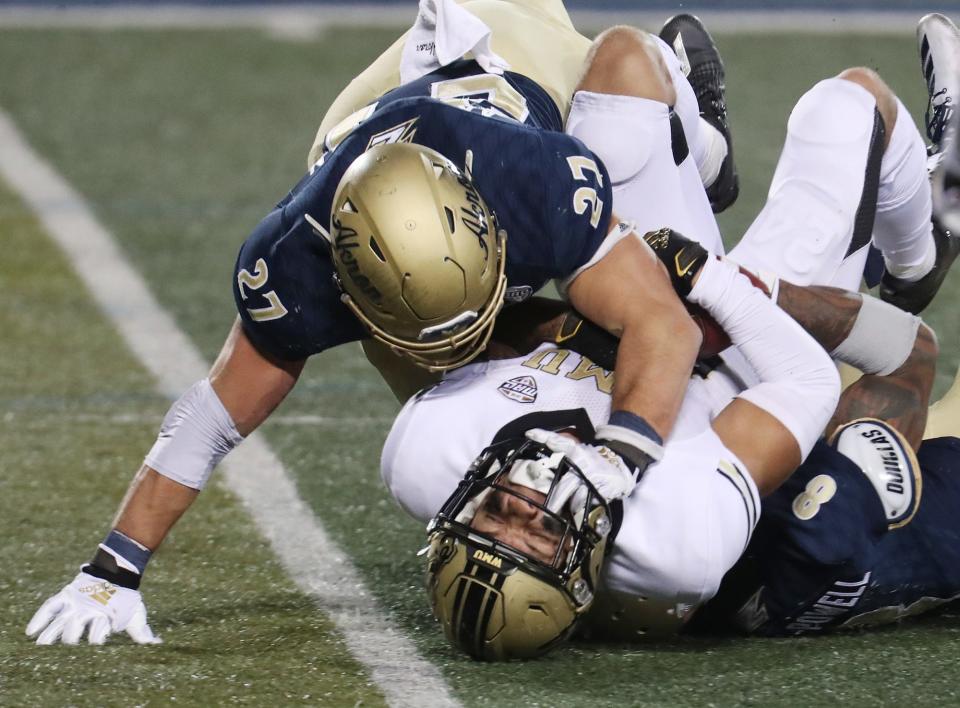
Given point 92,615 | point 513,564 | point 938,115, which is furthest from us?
point 938,115

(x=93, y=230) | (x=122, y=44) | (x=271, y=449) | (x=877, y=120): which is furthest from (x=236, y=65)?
(x=877, y=120)

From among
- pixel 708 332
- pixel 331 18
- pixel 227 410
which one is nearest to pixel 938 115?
pixel 708 332

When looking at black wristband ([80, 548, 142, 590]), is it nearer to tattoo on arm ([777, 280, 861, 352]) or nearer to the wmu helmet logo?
the wmu helmet logo

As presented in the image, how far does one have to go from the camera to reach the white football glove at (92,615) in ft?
9.48

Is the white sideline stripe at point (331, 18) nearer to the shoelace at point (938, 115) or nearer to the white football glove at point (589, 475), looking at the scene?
the shoelace at point (938, 115)

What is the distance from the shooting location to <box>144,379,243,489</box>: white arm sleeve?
10.1ft

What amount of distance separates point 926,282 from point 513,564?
63.6 inches

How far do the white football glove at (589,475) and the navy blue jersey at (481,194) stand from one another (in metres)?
0.37

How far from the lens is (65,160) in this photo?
7.66 metres

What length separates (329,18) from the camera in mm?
10391

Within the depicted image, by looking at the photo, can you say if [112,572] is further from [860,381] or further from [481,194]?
[860,381]

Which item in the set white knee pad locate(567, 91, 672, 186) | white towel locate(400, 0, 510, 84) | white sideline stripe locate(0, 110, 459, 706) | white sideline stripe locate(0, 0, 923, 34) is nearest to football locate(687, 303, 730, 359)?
white knee pad locate(567, 91, 672, 186)

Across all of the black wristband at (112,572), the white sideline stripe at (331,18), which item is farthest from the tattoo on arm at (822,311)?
the white sideline stripe at (331,18)

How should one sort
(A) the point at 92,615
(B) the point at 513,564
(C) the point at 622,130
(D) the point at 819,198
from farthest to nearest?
(D) the point at 819,198
(C) the point at 622,130
(A) the point at 92,615
(B) the point at 513,564
